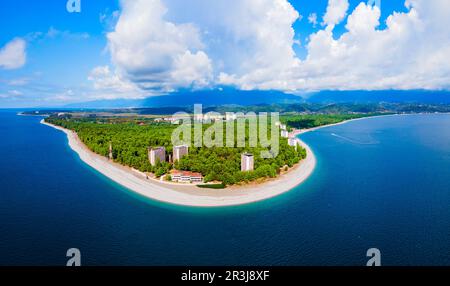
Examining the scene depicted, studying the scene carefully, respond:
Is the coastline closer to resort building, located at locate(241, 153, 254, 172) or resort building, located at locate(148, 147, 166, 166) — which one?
resort building, located at locate(148, 147, 166, 166)

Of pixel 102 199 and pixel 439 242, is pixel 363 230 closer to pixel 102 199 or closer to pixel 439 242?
pixel 439 242

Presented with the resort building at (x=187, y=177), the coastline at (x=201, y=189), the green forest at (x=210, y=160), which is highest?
the green forest at (x=210, y=160)

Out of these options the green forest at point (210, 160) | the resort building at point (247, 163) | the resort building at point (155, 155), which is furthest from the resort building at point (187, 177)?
the resort building at point (155, 155)

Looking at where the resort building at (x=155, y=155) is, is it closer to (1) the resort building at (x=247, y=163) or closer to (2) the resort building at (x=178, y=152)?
(2) the resort building at (x=178, y=152)

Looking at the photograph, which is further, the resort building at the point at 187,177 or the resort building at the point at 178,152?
the resort building at the point at 178,152

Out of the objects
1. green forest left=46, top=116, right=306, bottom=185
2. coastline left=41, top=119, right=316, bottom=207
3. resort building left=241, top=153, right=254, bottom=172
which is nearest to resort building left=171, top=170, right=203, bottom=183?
green forest left=46, top=116, right=306, bottom=185
